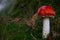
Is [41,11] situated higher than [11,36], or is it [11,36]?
[41,11]

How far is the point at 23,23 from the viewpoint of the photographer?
18.9 ft

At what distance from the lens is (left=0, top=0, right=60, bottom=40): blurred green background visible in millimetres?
4969

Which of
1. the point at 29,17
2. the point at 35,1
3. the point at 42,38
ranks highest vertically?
the point at 35,1

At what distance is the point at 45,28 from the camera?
4934mm

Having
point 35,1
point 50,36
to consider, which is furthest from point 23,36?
point 35,1

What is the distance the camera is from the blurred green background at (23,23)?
4.97m

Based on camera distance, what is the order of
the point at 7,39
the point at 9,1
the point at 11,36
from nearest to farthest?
1. the point at 7,39
2. the point at 11,36
3. the point at 9,1

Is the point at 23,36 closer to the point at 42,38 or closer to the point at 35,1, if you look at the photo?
the point at 42,38

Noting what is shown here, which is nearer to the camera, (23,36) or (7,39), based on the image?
(7,39)

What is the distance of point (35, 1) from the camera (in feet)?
20.5

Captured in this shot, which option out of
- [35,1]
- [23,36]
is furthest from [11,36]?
[35,1]

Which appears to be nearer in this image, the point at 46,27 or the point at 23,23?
the point at 46,27

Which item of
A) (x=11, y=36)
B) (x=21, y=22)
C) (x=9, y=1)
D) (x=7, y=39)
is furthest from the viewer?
(x=9, y=1)

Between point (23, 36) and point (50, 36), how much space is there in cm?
64
